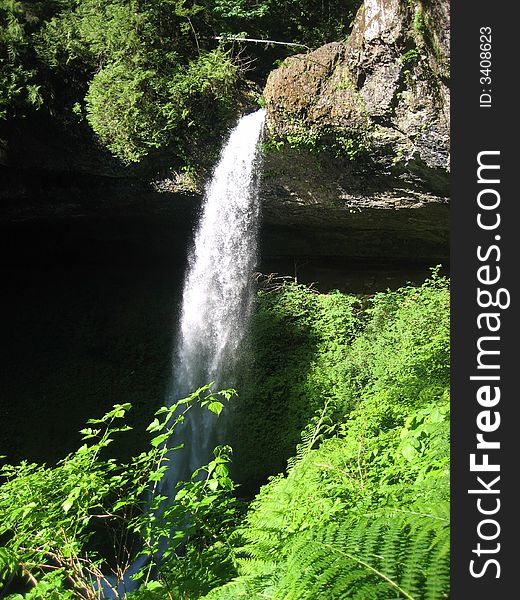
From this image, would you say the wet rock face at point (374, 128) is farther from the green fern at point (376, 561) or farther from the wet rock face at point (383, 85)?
the green fern at point (376, 561)

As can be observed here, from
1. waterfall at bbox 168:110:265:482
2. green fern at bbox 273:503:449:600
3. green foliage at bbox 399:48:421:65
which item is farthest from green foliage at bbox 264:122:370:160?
green fern at bbox 273:503:449:600

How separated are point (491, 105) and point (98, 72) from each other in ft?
25.5

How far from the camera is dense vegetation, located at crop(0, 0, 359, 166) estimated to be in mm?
7727

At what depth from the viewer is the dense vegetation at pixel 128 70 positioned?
7727mm

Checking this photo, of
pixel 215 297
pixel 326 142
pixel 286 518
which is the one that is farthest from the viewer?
pixel 215 297

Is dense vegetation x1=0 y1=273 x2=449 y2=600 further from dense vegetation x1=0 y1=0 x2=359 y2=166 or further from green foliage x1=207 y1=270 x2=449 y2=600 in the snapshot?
dense vegetation x1=0 y1=0 x2=359 y2=166

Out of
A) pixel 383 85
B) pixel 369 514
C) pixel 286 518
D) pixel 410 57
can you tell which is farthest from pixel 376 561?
pixel 383 85

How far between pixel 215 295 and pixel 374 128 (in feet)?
13.4

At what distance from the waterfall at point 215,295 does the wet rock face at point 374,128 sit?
0.57m

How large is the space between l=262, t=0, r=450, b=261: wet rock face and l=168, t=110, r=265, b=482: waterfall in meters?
0.57

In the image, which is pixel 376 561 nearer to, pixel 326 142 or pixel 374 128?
pixel 374 128

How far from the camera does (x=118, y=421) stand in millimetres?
9297

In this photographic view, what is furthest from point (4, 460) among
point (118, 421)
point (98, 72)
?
point (98, 72)

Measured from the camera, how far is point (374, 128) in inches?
273
